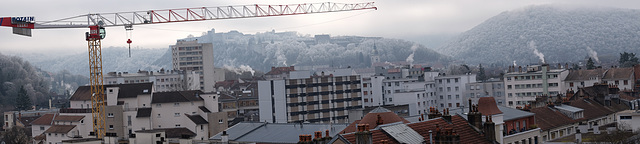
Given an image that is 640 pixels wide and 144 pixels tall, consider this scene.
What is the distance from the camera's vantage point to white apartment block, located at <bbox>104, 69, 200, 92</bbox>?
15430 cm

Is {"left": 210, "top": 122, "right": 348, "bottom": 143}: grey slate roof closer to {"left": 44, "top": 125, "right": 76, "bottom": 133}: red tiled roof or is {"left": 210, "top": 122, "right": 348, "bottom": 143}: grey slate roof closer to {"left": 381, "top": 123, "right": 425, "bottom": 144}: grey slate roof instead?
{"left": 381, "top": 123, "right": 425, "bottom": 144}: grey slate roof

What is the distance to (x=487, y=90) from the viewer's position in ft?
392

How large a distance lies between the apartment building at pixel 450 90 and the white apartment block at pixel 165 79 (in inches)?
2114

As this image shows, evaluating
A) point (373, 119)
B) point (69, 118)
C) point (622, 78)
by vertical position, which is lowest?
point (69, 118)

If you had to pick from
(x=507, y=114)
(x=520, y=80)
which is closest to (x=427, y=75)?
(x=520, y=80)

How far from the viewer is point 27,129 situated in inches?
3927

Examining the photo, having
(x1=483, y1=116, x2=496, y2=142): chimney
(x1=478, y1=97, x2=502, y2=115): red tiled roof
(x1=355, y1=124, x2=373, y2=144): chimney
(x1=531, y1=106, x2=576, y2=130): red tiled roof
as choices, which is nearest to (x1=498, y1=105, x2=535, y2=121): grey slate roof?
(x1=531, y1=106, x2=576, y2=130): red tiled roof

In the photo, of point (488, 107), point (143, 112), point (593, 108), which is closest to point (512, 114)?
point (488, 107)

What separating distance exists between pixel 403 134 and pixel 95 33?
231 feet

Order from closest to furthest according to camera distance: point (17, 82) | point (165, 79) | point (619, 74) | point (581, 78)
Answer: point (619, 74)
point (581, 78)
point (17, 82)
point (165, 79)

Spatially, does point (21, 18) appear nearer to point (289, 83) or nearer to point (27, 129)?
point (27, 129)

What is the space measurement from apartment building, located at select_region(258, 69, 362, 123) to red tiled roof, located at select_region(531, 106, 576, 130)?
4211cm

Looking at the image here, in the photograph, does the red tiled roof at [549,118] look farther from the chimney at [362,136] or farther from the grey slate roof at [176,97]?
the grey slate roof at [176,97]

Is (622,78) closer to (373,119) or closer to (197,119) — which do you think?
(197,119)
